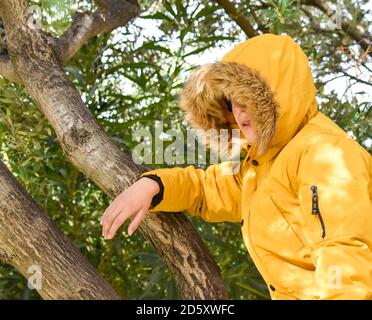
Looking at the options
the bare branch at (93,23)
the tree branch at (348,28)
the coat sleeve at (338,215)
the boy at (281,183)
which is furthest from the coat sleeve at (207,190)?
the tree branch at (348,28)

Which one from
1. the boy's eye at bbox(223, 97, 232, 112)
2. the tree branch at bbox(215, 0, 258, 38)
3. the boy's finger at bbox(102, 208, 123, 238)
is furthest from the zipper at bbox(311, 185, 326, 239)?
the tree branch at bbox(215, 0, 258, 38)

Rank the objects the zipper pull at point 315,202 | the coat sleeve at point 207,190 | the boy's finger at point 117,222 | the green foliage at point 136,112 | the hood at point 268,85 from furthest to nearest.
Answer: the green foliage at point 136,112 < the coat sleeve at point 207,190 < the boy's finger at point 117,222 < the hood at point 268,85 < the zipper pull at point 315,202

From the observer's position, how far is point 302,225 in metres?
1.79

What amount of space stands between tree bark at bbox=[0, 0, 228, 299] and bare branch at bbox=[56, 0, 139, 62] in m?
0.10

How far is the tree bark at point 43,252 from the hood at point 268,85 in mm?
505

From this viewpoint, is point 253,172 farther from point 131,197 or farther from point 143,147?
point 143,147

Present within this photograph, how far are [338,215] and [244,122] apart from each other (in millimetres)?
401

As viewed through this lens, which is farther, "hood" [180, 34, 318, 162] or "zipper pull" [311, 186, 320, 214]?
"hood" [180, 34, 318, 162]

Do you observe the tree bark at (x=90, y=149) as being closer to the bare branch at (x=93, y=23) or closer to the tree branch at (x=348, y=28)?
the bare branch at (x=93, y=23)

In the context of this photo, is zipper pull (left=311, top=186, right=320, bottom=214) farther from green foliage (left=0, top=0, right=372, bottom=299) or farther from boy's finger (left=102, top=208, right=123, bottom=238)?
green foliage (left=0, top=0, right=372, bottom=299)

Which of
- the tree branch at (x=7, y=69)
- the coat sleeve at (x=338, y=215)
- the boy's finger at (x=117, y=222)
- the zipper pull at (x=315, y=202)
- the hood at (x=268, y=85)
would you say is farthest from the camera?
the tree branch at (x=7, y=69)

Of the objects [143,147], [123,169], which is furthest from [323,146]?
[143,147]

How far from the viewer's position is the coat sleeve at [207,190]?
215 cm

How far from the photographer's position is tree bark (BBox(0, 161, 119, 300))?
80.5 inches
